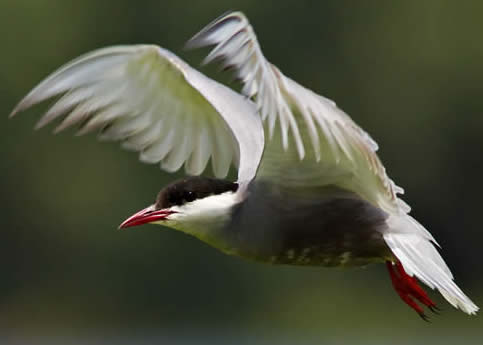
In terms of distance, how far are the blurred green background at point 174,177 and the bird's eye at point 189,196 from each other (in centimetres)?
950

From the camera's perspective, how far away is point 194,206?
6273mm

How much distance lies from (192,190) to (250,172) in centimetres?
25

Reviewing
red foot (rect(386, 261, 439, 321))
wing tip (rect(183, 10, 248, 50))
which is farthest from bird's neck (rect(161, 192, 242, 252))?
wing tip (rect(183, 10, 248, 50))

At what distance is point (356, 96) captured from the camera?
21.1 meters

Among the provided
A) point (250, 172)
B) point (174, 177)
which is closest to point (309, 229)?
point (250, 172)

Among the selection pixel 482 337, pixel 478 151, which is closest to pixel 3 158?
pixel 478 151

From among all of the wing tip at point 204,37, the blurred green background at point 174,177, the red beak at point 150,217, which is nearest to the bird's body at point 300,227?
the red beak at point 150,217

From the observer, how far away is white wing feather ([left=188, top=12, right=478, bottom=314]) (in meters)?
5.03

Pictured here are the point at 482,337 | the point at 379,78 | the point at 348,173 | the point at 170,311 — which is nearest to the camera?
the point at 348,173

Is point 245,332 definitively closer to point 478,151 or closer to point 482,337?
point 482,337

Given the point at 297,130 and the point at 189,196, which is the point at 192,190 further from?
the point at 297,130

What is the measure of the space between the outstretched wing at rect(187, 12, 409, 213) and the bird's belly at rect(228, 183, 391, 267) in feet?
0.26

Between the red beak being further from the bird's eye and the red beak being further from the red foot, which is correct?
the red foot

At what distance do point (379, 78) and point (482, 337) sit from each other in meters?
7.77
